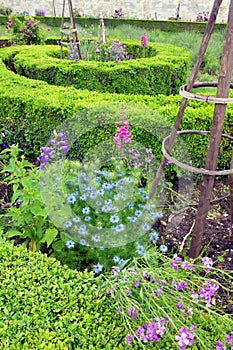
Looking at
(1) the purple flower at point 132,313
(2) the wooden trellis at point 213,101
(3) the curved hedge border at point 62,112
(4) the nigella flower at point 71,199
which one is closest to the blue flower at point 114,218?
(4) the nigella flower at point 71,199

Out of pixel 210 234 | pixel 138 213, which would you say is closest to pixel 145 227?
pixel 138 213

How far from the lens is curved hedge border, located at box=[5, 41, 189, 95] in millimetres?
6281

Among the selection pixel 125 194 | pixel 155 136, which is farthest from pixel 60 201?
pixel 155 136

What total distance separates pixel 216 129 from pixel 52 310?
1.40 meters

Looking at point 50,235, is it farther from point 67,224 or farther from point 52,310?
point 52,310

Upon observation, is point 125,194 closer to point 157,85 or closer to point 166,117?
point 166,117

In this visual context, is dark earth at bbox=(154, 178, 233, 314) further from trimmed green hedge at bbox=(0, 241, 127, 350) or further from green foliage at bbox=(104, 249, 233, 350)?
trimmed green hedge at bbox=(0, 241, 127, 350)

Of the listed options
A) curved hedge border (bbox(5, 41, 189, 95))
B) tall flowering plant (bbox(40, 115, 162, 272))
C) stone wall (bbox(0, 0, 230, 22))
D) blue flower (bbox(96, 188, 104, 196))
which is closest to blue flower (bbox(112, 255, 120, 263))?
tall flowering plant (bbox(40, 115, 162, 272))

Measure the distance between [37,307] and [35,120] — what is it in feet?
9.31

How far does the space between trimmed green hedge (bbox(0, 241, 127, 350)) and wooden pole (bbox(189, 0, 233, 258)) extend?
0.81 meters

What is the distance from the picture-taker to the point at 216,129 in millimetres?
2475

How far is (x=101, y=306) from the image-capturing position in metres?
2.25

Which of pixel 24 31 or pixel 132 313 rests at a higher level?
pixel 24 31

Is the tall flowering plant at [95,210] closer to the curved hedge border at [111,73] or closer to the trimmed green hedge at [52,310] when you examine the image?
the trimmed green hedge at [52,310]
